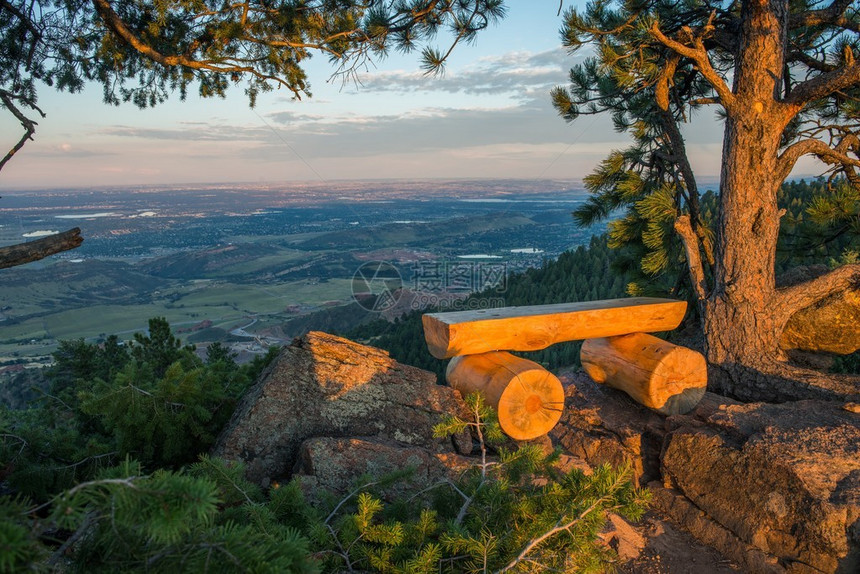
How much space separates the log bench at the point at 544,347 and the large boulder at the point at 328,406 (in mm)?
391

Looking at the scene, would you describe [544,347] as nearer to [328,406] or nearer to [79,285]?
[328,406]

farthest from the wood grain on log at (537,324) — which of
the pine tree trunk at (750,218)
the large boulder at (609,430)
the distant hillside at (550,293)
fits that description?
the distant hillside at (550,293)

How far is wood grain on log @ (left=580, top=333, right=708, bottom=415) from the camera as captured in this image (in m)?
5.01

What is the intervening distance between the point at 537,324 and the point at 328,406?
2.02 metres

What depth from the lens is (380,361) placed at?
190 inches

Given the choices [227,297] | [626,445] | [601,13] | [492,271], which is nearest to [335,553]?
[626,445]

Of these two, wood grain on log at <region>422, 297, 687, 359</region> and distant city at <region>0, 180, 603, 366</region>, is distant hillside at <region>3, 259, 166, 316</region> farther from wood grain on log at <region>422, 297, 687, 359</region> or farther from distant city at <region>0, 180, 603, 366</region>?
wood grain on log at <region>422, 297, 687, 359</region>

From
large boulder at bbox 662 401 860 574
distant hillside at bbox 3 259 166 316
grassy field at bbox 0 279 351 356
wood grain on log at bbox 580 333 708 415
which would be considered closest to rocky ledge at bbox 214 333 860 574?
large boulder at bbox 662 401 860 574

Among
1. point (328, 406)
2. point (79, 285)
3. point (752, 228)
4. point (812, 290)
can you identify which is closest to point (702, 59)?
point (752, 228)

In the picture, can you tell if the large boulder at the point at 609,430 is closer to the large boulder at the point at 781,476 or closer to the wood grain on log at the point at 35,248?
the large boulder at the point at 781,476

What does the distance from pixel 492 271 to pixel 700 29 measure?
39.3 meters

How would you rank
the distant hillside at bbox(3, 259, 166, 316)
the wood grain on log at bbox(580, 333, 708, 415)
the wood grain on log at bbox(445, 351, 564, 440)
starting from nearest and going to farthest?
the wood grain on log at bbox(445, 351, 564, 440) → the wood grain on log at bbox(580, 333, 708, 415) → the distant hillside at bbox(3, 259, 166, 316)

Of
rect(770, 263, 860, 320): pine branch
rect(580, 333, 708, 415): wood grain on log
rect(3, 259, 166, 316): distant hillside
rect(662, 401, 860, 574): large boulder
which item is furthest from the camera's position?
rect(3, 259, 166, 316): distant hillside

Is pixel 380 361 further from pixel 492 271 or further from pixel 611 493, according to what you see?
pixel 492 271
